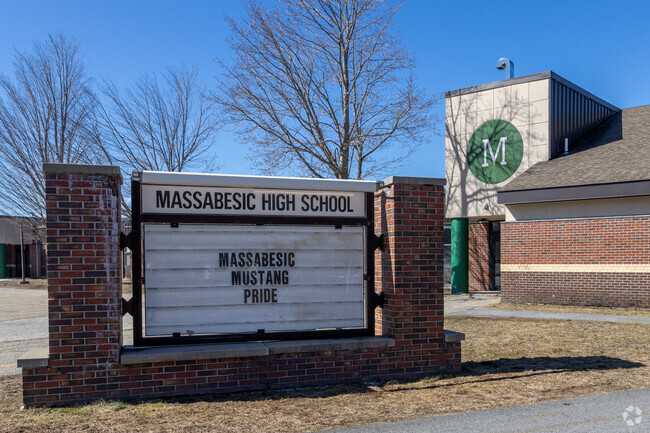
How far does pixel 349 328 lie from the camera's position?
23.6 ft

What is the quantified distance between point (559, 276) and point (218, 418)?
14010 mm

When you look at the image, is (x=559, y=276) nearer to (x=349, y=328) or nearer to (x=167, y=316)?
(x=349, y=328)

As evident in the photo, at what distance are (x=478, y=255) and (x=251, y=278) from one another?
A: 17957mm

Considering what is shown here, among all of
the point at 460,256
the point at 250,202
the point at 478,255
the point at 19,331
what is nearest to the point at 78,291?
the point at 250,202

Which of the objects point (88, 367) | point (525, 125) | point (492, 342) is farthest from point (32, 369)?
point (525, 125)

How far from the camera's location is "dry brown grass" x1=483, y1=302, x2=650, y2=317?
14.4 metres

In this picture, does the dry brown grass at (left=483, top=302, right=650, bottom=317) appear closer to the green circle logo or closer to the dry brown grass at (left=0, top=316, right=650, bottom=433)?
the green circle logo

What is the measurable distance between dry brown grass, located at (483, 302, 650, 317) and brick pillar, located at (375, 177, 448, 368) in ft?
30.3

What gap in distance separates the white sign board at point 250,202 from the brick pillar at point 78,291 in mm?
643

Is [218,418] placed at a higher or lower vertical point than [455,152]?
lower

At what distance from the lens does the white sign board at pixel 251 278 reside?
21.4ft

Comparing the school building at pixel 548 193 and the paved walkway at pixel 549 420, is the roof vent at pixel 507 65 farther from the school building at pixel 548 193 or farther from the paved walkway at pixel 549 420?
the paved walkway at pixel 549 420

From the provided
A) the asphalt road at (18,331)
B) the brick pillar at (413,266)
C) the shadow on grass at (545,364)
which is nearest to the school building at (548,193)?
the shadow on grass at (545,364)

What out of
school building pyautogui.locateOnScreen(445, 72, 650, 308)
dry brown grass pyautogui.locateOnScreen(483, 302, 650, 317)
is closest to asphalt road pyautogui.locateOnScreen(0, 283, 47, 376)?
dry brown grass pyautogui.locateOnScreen(483, 302, 650, 317)
